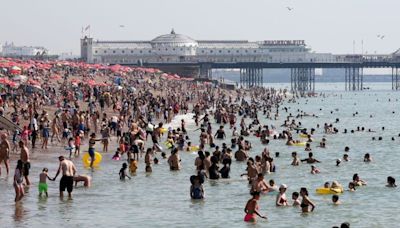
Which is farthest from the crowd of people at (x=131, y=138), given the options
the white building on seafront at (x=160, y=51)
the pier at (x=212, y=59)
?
the white building on seafront at (x=160, y=51)

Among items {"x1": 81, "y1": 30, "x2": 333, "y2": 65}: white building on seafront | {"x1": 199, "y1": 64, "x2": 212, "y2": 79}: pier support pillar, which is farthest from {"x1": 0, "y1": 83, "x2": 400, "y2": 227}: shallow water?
{"x1": 81, "y1": 30, "x2": 333, "y2": 65}: white building on seafront

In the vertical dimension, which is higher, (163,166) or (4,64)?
(4,64)

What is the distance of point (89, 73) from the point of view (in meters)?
102

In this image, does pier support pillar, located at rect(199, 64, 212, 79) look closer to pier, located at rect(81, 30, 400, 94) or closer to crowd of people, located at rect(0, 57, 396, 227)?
pier, located at rect(81, 30, 400, 94)

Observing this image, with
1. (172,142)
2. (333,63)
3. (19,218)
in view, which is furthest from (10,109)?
(333,63)

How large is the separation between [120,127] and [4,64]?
86.7 ft

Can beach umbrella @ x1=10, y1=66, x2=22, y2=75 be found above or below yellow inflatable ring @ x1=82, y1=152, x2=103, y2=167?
above

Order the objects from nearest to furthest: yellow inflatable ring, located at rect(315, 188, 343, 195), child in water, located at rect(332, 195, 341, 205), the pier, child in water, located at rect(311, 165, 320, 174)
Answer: child in water, located at rect(332, 195, 341, 205)
yellow inflatable ring, located at rect(315, 188, 343, 195)
child in water, located at rect(311, 165, 320, 174)
the pier

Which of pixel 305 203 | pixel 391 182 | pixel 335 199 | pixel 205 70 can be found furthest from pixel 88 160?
pixel 205 70

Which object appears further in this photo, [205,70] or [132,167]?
[205,70]

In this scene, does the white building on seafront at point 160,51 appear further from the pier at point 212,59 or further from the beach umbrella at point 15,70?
the beach umbrella at point 15,70

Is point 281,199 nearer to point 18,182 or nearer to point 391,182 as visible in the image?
point 391,182

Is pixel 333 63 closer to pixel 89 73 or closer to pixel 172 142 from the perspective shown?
pixel 89 73

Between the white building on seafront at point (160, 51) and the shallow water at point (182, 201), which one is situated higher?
→ the white building on seafront at point (160, 51)
